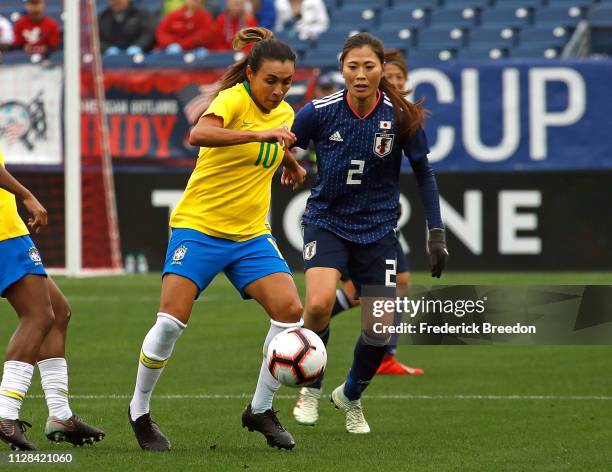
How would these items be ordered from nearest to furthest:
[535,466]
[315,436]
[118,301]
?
[535,466]
[315,436]
[118,301]

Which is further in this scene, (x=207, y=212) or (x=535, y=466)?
(x=207, y=212)

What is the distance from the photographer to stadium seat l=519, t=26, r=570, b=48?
20.3 metres

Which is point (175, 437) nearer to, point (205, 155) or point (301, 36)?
point (205, 155)

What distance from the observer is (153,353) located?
277 inches

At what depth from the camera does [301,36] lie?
21.2 metres

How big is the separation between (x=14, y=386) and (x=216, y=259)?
1.16 meters

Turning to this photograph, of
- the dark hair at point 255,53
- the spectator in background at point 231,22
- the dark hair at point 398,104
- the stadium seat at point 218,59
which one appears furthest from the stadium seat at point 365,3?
the dark hair at point 255,53

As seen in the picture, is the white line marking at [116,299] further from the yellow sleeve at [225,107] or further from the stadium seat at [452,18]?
the yellow sleeve at [225,107]

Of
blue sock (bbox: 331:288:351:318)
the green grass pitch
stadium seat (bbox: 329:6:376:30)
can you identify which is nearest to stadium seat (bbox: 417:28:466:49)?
stadium seat (bbox: 329:6:376:30)

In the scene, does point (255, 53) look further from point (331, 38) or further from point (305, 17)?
point (305, 17)

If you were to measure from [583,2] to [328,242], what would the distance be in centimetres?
1414

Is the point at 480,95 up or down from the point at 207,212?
down

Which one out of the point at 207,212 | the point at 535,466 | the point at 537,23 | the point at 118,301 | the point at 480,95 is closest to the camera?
the point at 535,466

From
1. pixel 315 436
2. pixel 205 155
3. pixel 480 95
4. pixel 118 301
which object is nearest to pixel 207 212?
pixel 205 155
